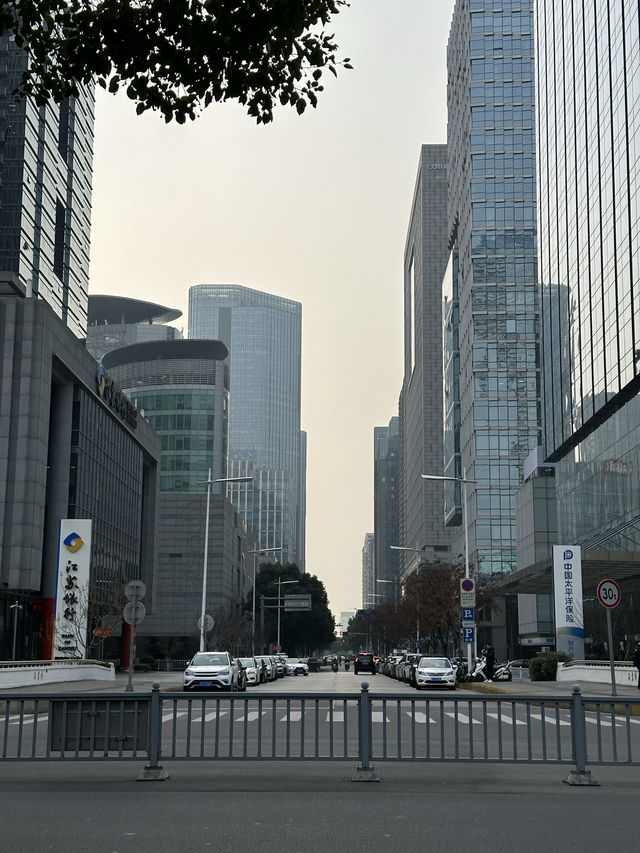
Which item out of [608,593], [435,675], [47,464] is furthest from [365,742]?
[47,464]

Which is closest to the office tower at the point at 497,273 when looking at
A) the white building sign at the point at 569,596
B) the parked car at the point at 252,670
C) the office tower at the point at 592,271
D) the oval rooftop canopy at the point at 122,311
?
the office tower at the point at 592,271

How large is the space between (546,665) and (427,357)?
132 metres

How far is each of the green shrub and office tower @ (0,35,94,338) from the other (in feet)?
172

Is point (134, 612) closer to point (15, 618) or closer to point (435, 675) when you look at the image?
point (435, 675)

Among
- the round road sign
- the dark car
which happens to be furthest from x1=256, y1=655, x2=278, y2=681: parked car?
the round road sign

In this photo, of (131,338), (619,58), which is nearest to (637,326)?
(619,58)

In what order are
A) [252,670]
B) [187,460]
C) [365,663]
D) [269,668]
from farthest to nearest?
[187,460] → [365,663] → [269,668] → [252,670]

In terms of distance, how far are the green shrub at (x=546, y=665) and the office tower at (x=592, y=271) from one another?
4.99m

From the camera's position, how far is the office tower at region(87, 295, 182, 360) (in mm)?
190250

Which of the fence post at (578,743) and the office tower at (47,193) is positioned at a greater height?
the office tower at (47,193)

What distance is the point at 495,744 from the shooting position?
614 inches

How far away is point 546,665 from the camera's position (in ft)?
144

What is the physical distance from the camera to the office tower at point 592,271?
2077 inches

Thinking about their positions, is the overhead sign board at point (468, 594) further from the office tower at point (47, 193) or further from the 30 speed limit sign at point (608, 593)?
the office tower at point (47, 193)
